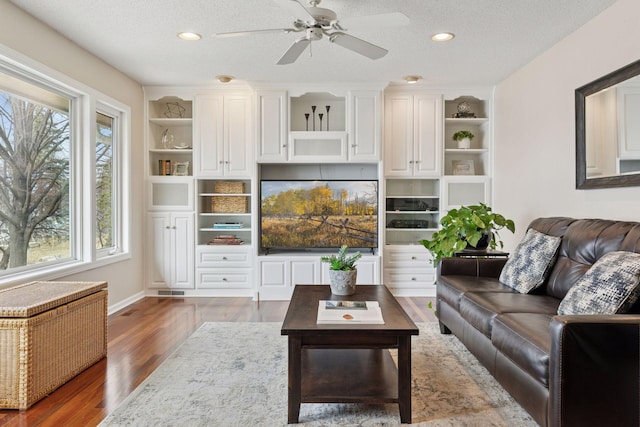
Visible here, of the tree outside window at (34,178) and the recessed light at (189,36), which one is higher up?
the recessed light at (189,36)

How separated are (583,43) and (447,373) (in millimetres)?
2699

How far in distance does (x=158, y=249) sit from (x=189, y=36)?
8.51ft

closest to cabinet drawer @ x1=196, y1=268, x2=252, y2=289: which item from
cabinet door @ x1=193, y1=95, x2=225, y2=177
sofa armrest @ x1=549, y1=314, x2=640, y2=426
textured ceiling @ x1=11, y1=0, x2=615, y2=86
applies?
cabinet door @ x1=193, y1=95, x2=225, y2=177

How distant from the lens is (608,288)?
1.95m

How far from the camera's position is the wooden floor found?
2.10 m

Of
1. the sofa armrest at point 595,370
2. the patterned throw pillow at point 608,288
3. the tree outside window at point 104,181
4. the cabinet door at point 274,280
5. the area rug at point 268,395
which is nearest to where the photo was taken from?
the sofa armrest at point 595,370

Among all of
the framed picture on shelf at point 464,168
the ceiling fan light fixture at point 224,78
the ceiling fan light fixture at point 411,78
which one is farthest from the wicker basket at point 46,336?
the framed picture on shelf at point 464,168

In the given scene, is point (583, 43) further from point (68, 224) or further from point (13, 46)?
point (68, 224)

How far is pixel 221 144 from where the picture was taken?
15.9 feet

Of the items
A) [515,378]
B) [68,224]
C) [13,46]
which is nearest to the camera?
[515,378]

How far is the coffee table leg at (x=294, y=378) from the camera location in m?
1.96

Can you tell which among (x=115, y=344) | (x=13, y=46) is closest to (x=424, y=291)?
(x=115, y=344)

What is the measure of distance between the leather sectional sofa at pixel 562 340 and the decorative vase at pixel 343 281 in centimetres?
78

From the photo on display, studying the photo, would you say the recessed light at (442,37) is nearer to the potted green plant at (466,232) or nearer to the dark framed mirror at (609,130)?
the dark framed mirror at (609,130)
